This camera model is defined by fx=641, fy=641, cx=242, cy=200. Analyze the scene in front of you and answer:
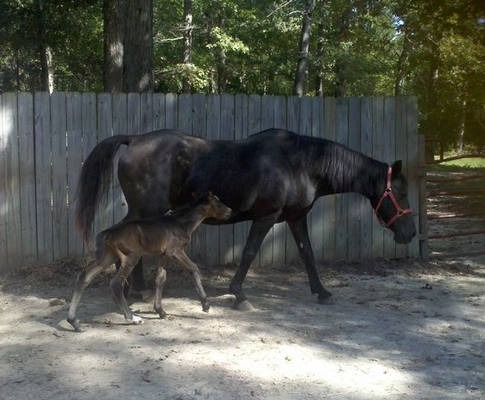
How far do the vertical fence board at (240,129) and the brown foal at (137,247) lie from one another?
7.47 feet

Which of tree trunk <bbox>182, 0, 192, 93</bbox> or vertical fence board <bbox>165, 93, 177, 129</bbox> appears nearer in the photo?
vertical fence board <bbox>165, 93, 177, 129</bbox>

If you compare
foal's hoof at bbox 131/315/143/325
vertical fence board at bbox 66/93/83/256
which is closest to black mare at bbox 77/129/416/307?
foal's hoof at bbox 131/315/143/325

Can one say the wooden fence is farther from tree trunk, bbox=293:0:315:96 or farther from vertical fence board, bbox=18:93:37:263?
tree trunk, bbox=293:0:315:96

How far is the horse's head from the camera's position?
21.7ft

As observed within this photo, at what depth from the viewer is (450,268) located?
8.38 m

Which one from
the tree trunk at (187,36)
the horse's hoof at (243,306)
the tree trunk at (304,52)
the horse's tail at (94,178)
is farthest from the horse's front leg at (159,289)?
the tree trunk at (187,36)

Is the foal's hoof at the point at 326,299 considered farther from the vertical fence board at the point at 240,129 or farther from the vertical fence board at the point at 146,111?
the vertical fence board at the point at 146,111

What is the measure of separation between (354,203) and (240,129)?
1.84 m

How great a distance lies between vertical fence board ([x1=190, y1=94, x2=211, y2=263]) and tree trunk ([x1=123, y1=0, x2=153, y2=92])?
1.87 m

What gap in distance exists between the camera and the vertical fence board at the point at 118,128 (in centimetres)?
765

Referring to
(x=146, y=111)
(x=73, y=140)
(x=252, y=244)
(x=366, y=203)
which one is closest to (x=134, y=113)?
(x=146, y=111)

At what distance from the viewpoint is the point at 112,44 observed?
10.4 m

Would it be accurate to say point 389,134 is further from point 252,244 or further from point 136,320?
point 136,320

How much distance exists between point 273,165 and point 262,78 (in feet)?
92.1
